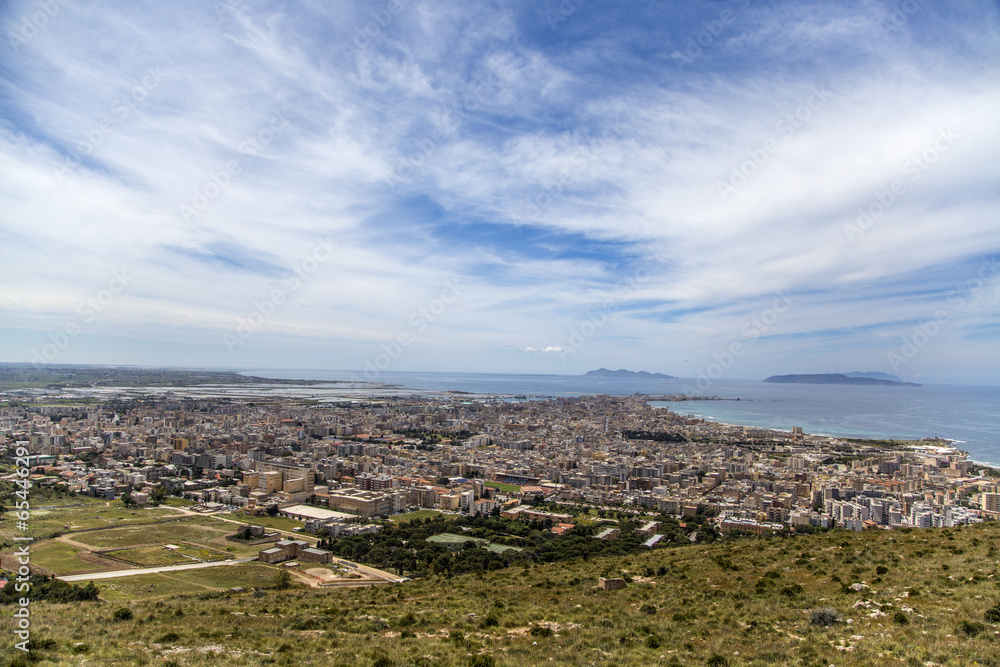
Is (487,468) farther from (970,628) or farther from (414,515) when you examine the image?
(970,628)

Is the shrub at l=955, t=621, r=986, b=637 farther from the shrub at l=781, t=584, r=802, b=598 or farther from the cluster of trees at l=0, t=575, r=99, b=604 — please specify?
the cluster of trees at l=0, t=575, r=99, b=604

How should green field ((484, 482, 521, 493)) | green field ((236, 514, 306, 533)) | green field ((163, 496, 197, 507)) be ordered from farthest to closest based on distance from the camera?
green field ((484, 482, 521, 493)) → green field ((163, 496, 197, 507)) → green field ((236, 514, 306, 533))

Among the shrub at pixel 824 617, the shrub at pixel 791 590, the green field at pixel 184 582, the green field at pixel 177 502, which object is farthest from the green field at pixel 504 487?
the shrub at pixel 824 617

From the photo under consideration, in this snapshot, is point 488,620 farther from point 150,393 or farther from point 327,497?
point 150,393

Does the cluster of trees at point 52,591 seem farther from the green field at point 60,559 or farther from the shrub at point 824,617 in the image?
the shrub at point 824,617

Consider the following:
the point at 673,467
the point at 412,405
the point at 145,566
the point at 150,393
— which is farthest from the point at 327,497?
the point at 150,393

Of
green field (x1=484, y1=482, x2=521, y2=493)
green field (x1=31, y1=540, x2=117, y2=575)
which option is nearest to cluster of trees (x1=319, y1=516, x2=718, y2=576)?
green field (x1=31, y1=540, x2=117, y2=575)
